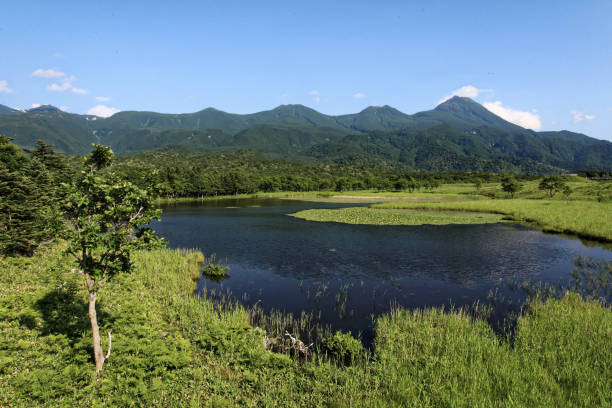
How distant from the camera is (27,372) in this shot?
41.8ft

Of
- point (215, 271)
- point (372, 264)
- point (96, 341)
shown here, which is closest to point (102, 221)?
point (96, 341)

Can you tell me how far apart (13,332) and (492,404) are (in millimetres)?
23153

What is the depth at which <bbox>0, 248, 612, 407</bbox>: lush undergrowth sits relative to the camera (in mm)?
12234

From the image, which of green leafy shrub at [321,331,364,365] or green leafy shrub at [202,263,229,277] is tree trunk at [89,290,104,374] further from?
green leafy shrub at [202,263,229,277]

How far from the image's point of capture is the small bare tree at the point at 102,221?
12.6 m

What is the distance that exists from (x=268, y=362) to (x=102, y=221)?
1051 cm

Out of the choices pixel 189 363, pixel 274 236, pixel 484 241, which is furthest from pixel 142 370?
pixel 484 241

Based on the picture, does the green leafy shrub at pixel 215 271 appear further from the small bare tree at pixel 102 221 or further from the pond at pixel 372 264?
the small bare tree at pixel 102 221

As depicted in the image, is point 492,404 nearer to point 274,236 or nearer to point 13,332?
point 13,332

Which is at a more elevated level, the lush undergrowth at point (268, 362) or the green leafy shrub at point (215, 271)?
the lush undergrowth at point (268, 362)

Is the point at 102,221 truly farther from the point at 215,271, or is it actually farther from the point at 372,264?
the point at 372,264

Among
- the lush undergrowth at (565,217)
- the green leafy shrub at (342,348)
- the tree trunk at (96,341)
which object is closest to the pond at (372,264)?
the green leafy shrub at (342,348)

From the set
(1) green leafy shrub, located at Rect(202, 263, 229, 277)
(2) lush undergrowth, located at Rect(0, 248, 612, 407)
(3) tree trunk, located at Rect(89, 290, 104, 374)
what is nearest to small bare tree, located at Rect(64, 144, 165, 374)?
(3) tree trunk, located at Rect(89, 290, 104, 374)

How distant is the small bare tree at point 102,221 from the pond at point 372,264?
14.5 meters
